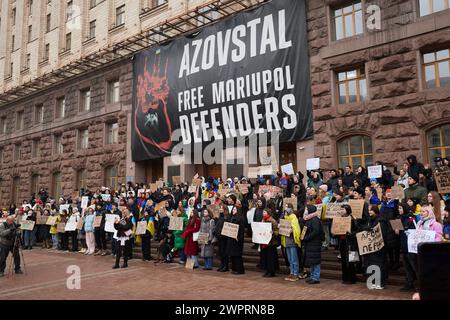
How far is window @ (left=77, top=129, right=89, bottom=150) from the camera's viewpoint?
2795cm

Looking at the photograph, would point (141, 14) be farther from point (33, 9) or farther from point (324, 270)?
point (324, 270)

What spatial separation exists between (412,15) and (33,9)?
34.5 metres

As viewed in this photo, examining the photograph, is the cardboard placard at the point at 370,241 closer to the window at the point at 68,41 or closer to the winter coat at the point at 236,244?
the winter coat at the point at 236,244

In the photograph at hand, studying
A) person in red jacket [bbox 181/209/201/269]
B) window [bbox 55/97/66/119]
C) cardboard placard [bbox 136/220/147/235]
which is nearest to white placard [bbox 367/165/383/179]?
person in red jacket [bbox 181/209/201/269]

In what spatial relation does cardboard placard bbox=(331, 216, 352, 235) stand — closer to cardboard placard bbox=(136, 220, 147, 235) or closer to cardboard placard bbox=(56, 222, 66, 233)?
cardboard placard bbox=(136, 220, 147, 235)

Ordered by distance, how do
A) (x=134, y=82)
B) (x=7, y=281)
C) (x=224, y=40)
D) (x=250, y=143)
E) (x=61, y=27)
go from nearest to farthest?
1. (x=7, y=281)
2. (x=250, y=143)
3. (x=224, y=40)
4. (x=134, y=82)
5. (x=61, y=27)

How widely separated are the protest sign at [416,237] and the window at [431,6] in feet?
34.4

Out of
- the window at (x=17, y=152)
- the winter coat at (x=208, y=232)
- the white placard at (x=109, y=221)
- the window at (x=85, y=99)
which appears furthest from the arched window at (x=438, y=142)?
the window at (x=17, y=152)

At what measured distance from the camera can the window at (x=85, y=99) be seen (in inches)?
1118

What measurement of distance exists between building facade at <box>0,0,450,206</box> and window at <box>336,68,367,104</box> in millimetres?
45

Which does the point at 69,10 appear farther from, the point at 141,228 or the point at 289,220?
the point at 289,220

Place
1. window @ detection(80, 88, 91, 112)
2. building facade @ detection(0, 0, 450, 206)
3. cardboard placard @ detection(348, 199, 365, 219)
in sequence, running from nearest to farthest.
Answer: cardboard placard @ detection(348, 199, 365, 219), building facade @ detection(0, 0, 450, 206), window @ detection(80, 88, 91, 112)

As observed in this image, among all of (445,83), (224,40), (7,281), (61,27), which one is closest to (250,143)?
(224,40)

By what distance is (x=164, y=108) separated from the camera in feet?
73.0
